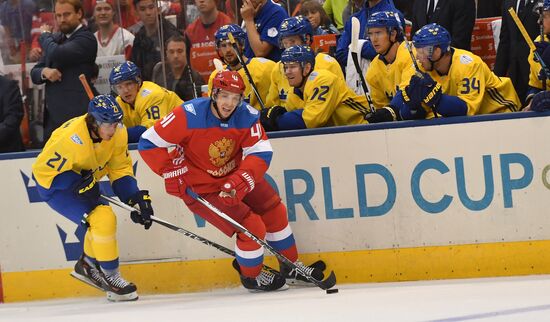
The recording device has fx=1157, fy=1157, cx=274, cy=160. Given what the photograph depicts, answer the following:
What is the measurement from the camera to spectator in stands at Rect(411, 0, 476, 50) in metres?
7.24

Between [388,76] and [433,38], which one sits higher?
[433,38]

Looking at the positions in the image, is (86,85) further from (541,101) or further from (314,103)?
(541,101)

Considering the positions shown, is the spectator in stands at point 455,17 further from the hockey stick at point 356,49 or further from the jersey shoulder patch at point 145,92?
the jersey shoulder patch at point 145,92

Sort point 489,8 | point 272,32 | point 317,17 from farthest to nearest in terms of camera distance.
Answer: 1. point 489,8
2. point 317,17
3. point 272,32

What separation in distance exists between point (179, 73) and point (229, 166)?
1.38m

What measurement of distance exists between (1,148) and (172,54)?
1.30 metres

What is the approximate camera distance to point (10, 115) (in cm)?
758

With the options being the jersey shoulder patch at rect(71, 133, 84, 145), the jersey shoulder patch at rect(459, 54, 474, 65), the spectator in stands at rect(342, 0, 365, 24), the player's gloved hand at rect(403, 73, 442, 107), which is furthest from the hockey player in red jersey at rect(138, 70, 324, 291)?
the spectator in stands at rect(342, 0, 365, 24)

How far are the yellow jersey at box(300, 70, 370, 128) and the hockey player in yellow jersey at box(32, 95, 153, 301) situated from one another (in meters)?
1.09

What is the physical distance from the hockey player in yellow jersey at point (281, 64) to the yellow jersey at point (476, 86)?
65cm

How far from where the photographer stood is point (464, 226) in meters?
6.68

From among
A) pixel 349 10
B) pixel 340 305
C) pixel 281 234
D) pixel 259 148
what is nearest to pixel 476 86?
pixel 259 148

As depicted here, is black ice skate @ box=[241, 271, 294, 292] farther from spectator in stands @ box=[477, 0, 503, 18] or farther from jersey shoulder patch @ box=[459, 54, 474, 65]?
spectator in stands @ box=[477, 0, 503, 18]

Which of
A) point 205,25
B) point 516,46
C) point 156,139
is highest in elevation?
point 205,25
